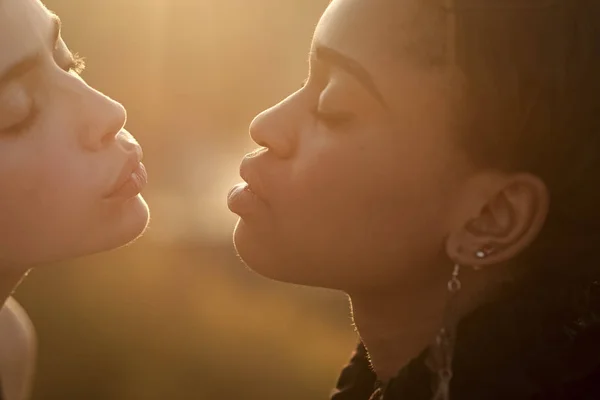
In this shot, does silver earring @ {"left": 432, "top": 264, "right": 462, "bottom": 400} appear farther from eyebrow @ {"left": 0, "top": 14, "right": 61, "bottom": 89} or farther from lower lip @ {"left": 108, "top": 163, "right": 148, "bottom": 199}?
eyebrow @ {"left": 0, "top": 14, "right": 61, "bottom": 89}

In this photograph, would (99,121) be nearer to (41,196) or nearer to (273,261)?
(41,196)

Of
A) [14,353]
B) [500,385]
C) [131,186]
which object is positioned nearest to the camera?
[500,385]

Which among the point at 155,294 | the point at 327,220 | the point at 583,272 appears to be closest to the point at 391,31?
the point at 327,220

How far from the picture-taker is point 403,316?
66 cm

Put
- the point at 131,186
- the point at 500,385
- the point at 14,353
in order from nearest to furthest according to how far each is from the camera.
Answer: the point at 500,385
the point at 131,186
the point at 14,353

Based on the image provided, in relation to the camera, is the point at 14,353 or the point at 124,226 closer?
the point at 124,226

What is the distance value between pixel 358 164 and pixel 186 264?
0.71m

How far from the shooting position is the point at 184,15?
135cm

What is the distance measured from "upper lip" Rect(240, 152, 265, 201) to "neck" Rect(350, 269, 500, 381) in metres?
0.15

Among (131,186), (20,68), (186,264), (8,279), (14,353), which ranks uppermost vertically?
(20,68)

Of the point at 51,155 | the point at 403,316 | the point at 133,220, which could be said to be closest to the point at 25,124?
the point at 51,155

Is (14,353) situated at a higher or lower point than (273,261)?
lower

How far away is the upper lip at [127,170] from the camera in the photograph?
64cm

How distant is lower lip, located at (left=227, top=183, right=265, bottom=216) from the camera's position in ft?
2.10
